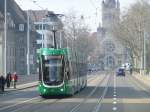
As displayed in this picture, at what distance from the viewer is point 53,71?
3841 centimetres

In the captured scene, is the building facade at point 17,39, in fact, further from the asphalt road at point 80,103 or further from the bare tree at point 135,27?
the asphalt road at point 80,103

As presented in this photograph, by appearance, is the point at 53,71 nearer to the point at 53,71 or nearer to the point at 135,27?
the point at 53,71

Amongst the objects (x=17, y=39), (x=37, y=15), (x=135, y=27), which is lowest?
(x=17, y=39)

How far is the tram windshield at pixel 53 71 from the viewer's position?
126 ft

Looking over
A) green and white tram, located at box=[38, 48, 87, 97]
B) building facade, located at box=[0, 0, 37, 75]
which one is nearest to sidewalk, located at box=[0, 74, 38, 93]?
building facade, located at box=[0, 0, 37, 75]

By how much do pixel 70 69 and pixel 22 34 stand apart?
3429 inches

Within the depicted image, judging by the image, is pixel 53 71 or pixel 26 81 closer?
pixel 53 71

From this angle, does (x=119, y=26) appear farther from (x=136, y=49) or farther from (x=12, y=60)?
(x=12, y=60)

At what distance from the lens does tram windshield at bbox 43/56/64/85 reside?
38375 mm

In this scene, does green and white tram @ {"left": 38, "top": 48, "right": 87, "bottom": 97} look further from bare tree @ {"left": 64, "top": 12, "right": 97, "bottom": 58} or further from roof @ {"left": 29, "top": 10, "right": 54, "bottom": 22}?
roof @ {"left": 29, "top": 10, "right": 54, "bottom": 22}

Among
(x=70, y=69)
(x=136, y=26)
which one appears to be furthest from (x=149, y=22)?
(x=70, y=69)

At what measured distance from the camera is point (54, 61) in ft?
127

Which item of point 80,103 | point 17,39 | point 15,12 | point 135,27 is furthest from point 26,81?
point 135,27

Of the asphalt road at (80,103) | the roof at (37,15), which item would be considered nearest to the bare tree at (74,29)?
the roof at (37,15)
